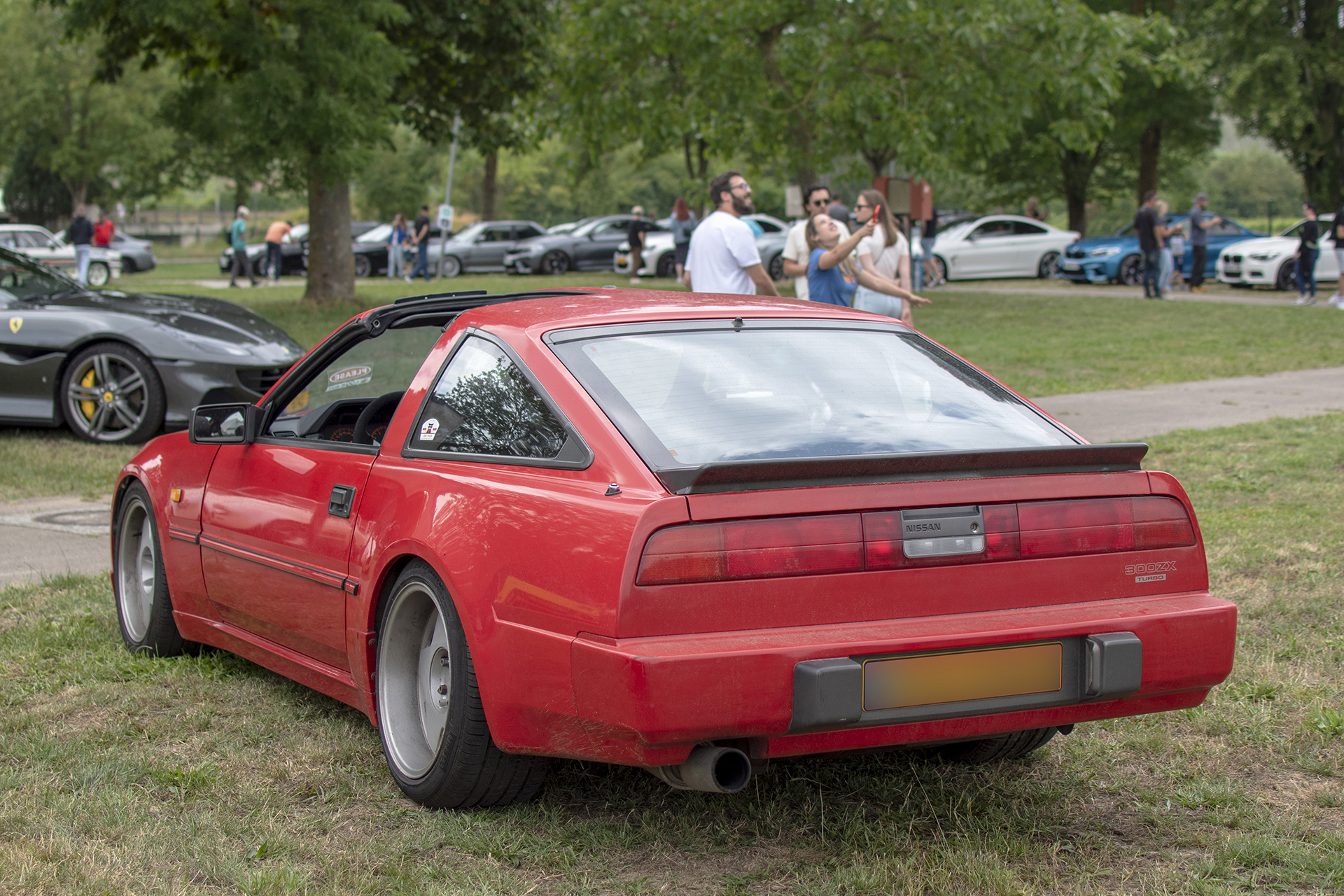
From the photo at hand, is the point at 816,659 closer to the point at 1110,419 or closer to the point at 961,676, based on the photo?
the point at 961,676

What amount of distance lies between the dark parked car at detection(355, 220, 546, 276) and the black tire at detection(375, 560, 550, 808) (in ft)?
102

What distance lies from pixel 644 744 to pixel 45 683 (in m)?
2.61

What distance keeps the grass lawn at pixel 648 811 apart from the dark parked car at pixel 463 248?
30.6 m

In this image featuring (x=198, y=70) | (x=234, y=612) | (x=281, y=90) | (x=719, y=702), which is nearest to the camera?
(x=719, y=702)

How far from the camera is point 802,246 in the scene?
10219 millimetres

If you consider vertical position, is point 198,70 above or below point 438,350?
above

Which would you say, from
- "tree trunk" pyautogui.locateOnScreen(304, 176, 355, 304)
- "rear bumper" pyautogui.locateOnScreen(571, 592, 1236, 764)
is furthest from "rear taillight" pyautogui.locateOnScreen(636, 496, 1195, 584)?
"tree trunk" pyautogui.locateOnScreen(304, 176, 355, 304)

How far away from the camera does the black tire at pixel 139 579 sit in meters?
4.92

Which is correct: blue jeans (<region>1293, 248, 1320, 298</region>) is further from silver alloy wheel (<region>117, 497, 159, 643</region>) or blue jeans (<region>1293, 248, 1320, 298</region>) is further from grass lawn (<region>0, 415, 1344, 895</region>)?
silver alloy wheel (<region>117, 497, 159, 643</region>)

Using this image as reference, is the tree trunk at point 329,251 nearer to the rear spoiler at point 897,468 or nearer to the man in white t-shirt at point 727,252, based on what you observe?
the man in white t-shirt at point 727,252

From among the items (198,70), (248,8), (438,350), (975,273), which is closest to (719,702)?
(438,350)

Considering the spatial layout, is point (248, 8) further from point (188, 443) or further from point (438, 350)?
point (438, 350)

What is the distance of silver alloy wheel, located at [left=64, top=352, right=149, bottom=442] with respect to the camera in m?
9.48

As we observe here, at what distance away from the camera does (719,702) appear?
282 centimetres
